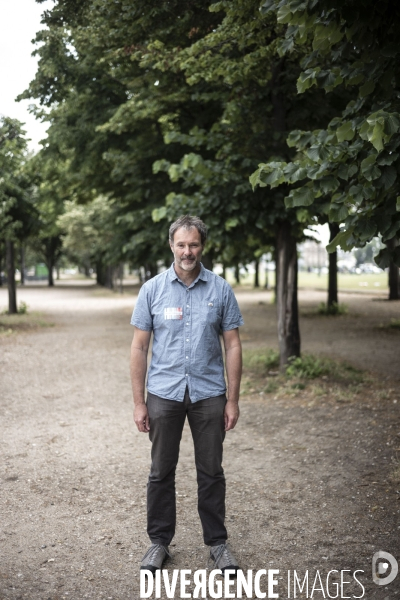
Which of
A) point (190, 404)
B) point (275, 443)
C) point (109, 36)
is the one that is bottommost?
point (275, 443)

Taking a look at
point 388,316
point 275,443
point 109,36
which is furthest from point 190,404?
point 388,316

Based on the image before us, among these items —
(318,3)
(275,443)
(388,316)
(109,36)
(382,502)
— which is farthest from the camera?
(388,316)

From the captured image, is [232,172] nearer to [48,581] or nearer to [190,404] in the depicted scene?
[190,404]

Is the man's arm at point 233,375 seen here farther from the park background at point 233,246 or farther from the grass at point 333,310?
the grass at point 333,310

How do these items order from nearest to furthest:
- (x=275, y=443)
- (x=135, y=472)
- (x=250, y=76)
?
1. (x=135, y=472)
2. (x=275, y=443)
3. (x=250, y=76)

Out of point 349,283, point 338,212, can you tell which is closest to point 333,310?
point 338,212

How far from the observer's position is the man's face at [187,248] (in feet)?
12.6

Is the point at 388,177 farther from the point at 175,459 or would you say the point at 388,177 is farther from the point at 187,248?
the point at 175,459

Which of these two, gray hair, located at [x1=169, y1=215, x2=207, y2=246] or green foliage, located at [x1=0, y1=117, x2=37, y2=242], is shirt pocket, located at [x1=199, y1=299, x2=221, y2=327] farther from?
green foliage, located at [x1=0, y1=117, x2=37, y2=242]

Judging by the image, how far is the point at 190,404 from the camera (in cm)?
388

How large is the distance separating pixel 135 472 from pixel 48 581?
2.14m

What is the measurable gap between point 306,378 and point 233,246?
2313 mm

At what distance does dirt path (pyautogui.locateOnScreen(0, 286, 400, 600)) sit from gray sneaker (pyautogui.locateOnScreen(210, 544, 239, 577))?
0.42 feet


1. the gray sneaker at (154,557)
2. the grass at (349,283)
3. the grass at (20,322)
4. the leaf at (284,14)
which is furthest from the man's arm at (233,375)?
the grass at (349,283)
